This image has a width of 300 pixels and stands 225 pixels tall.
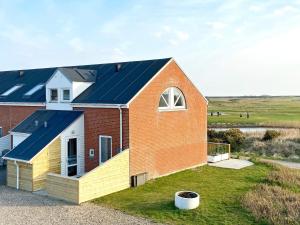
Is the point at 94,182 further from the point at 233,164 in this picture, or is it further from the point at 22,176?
the point at 233,164

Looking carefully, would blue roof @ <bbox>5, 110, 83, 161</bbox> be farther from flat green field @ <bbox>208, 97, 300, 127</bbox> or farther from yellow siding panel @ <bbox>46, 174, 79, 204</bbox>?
flat green field @ <bbox>208, 97, 300, 127</bbox>

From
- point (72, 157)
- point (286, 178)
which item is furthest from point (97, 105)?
point (286, 178)

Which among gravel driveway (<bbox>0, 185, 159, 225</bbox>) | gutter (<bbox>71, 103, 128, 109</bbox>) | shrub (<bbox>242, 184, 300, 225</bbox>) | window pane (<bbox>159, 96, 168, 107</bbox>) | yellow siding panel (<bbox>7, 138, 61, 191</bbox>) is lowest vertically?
gravel driveway (<bbox>0, 185, 159, 225</bbox>)

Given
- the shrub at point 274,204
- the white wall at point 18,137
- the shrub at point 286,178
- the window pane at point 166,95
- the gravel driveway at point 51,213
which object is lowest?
the gravel driveway at point 51,213

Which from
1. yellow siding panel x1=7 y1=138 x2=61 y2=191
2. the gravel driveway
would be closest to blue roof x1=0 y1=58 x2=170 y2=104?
yellow siding panel x1=7 y1=138 x2=61 y2=191

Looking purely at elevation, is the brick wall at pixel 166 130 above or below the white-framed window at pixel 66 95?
below

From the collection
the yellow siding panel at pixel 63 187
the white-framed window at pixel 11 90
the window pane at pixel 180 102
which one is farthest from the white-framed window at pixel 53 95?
the window pane at pixel 180 102

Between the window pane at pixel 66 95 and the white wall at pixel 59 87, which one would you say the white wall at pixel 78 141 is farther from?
the window pane at pixel 66 95
